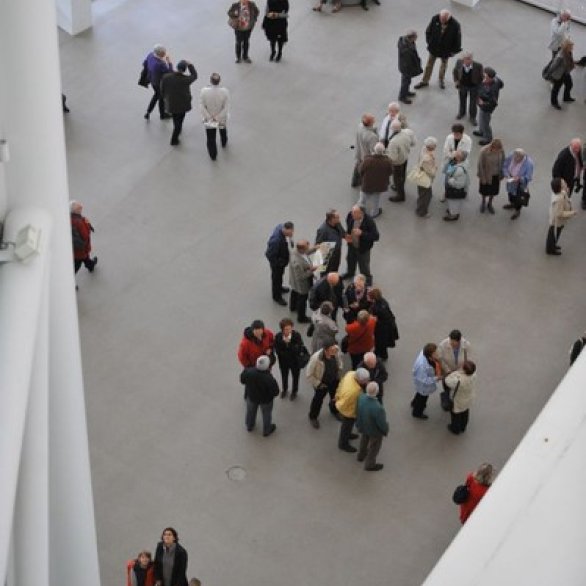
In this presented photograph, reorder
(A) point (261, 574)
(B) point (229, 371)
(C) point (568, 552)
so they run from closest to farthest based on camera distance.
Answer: (C) point (568, 552)
(A) point (261, 574)
(B) point (229, 371)

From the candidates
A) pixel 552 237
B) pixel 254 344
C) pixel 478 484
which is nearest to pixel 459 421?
pixel 478 484

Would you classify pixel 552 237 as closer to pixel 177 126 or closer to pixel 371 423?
pixel 371 423

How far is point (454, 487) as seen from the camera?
47.9 ft

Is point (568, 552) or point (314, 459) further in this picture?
point (314, 459)

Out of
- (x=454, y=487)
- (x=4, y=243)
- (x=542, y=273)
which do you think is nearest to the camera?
(x=4, y=243)

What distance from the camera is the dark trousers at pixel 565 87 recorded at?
21219mm

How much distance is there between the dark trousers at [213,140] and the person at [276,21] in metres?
2.87

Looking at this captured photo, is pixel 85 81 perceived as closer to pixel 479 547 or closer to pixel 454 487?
pixel 454 487

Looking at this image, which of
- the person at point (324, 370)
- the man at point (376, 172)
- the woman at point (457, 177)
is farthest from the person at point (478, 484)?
the woman at point (457, 177)

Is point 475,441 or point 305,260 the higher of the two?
point 305,260

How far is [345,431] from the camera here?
14727 mm

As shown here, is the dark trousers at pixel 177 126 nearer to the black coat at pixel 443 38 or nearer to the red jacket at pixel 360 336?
the black coat at pixel 443 38

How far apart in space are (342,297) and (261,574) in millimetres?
3971

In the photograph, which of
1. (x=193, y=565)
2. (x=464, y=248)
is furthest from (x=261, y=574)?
(x=464, y=248)
